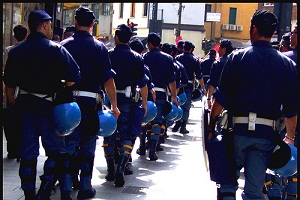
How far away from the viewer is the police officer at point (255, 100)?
534cm

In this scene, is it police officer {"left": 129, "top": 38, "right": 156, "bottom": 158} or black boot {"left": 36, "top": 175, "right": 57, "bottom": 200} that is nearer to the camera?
black boot {"left": 36, "top": 175, "right": 57, "bottom": 200}

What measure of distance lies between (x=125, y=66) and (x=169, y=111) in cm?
269

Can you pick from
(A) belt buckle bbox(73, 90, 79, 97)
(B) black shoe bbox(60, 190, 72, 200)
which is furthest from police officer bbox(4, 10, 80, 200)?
(A) belt buckle bbox(73, 90, 79, 97)

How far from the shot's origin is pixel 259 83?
5.34 meters

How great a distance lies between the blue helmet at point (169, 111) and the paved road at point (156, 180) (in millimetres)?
740

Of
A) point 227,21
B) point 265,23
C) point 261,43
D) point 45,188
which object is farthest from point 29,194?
point 227,21

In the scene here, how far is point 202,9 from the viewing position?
6047cm

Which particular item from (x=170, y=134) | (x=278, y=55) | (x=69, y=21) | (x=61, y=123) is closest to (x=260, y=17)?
(x=278, y=55)

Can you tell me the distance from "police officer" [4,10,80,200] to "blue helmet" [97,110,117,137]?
0.82 m

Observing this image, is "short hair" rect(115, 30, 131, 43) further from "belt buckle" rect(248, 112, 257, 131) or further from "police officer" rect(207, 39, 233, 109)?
"belt buckle" rect(248, 112, 257, 131)

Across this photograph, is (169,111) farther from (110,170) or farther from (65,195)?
(65,195)

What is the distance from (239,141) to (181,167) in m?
4.71

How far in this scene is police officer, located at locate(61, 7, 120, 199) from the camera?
6934 millimetres

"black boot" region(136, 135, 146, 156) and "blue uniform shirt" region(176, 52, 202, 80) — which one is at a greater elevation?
"blue uniform shirt" region(176, 52, 202, 80)
